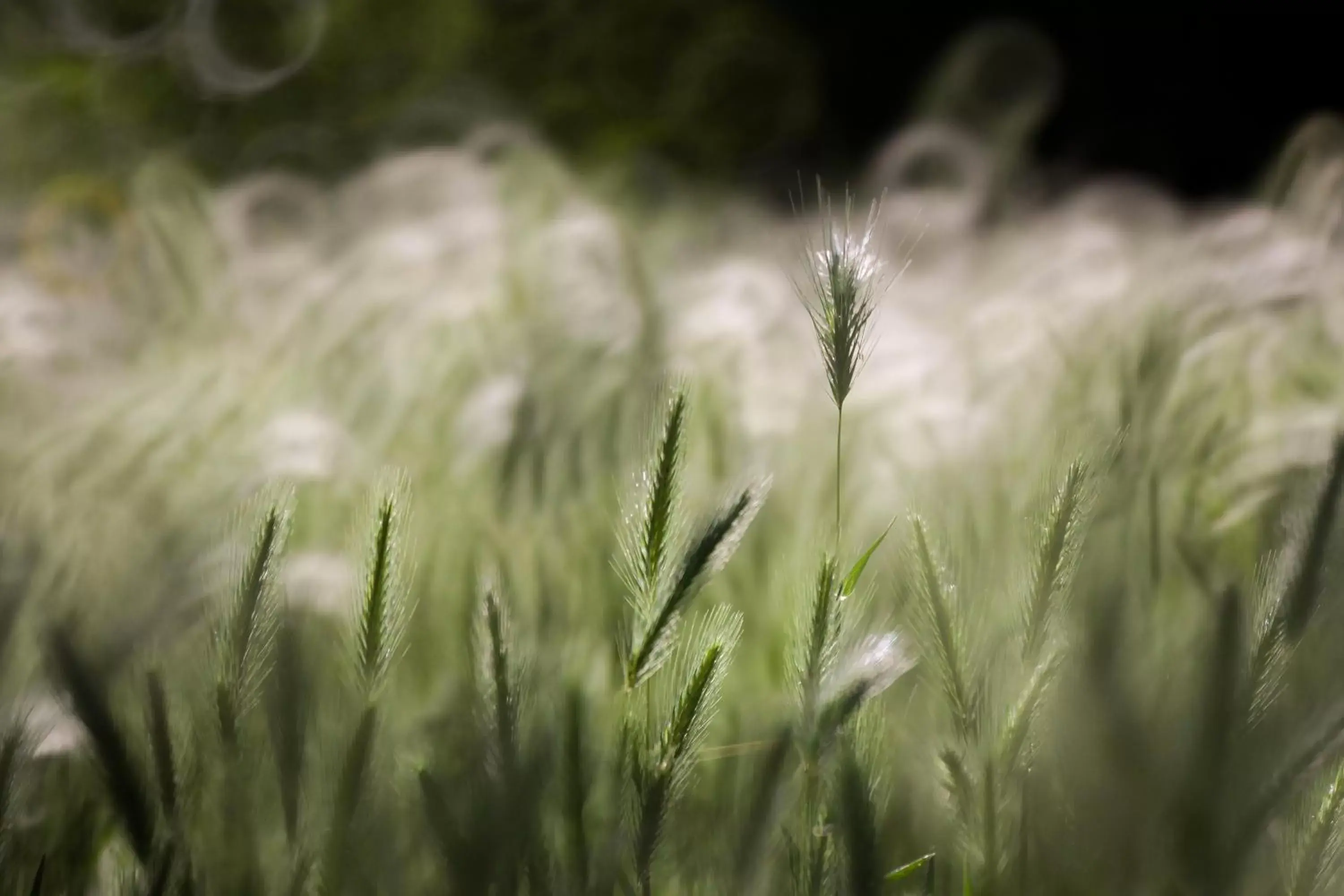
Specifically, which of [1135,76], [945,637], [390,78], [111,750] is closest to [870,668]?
[945,637]

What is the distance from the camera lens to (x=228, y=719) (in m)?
0.17

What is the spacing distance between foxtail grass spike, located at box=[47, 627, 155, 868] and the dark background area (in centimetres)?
100

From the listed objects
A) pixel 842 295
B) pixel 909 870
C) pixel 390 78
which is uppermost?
pixel 390 78

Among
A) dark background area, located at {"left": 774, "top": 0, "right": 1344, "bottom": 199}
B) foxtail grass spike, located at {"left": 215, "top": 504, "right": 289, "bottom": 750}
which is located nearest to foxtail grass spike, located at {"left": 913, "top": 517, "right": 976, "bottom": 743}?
foxtail grass spike, located at {"left": 215, "top": 504, "right": 289, "bottom": 750}

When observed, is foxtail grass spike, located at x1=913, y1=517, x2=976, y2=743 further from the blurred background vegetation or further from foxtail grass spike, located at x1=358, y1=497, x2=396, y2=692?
the blurred background vegetation

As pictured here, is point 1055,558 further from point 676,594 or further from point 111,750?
point 111,750

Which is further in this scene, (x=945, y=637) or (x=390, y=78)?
(x=390, y=78)

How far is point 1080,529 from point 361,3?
1066mm

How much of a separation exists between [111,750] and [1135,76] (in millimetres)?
1234

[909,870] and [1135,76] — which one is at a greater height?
[1135,76]

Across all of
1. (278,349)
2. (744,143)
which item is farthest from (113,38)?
(278,349)

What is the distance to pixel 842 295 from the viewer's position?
0.59 feet

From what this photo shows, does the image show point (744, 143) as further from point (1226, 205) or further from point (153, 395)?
point (153, 395)

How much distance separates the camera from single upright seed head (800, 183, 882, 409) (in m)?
0.18
